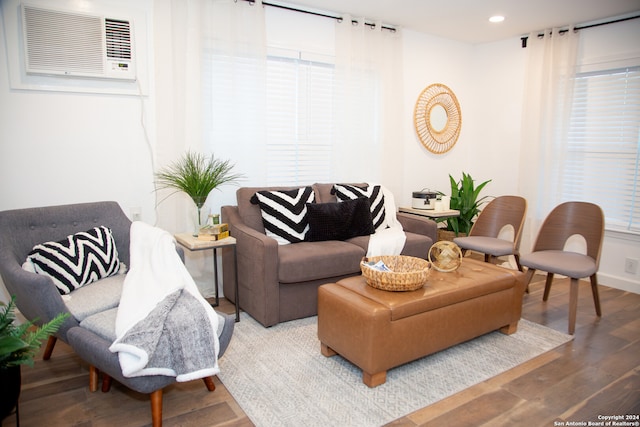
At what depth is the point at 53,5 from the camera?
270 cm

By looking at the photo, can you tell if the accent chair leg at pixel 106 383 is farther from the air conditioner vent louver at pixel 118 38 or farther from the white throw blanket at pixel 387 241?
the air conditioner vent louver at pixel 118 38

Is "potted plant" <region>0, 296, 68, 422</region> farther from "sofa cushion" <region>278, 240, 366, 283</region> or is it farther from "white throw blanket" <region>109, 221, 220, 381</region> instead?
"sofa cushion" <region>278, 240, 366, 283</region>

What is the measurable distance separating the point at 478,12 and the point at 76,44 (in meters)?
3.17

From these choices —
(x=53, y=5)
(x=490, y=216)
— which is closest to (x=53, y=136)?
(x=53, y=5)

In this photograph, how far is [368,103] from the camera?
4.03m

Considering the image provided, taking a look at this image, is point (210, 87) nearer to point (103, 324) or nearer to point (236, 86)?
point (236, 86)

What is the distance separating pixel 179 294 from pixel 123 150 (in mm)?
1549

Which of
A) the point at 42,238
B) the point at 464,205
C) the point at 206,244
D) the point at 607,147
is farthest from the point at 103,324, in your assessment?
the point at 607,147

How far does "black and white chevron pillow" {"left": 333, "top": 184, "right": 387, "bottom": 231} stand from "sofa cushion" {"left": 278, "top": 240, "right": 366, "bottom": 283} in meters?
0.54

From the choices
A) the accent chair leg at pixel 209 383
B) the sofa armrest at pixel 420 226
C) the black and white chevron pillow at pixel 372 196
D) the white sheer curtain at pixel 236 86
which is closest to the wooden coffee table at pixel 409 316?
the accent chair leg at pixel 209 383

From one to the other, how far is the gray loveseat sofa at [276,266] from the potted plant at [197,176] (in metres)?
0.23

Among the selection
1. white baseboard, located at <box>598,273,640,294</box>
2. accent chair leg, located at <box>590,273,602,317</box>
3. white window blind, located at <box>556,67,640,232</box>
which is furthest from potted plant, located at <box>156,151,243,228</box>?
white baseboard, located at <box>598,273,640,294</box>

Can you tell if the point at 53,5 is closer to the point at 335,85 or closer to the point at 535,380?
the point at 335,85

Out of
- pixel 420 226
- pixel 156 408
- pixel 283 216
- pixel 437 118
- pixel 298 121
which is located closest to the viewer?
pixel 156 408
